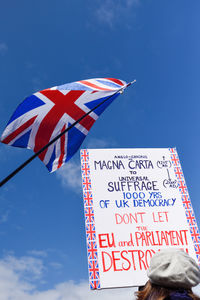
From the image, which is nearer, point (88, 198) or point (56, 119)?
point (56, 119)

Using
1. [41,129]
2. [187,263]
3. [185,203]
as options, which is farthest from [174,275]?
[185,203]

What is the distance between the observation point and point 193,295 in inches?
66.4

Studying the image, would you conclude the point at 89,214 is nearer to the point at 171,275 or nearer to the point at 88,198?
the point at 88,198

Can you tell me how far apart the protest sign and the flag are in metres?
3.64

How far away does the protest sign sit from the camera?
28.5 ft

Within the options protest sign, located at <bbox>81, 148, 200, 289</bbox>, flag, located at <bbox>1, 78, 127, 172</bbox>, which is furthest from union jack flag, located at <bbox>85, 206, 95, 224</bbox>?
flag, located at <bbox>1, 78, 127, 172</bbox>

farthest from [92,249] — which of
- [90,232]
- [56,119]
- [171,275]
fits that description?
[171,275]

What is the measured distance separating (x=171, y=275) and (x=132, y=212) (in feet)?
26.2

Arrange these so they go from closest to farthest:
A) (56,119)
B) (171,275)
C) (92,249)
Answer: (171,275) → (56,119) → (92,249)

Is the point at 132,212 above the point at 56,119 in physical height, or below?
above

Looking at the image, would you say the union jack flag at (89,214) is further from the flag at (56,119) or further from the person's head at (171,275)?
the person's head at (171,275)

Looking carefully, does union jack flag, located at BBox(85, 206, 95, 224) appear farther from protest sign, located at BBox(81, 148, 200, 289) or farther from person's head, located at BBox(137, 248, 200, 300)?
person's head, located at BBox(137, 248, 200, 300)

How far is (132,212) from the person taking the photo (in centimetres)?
952

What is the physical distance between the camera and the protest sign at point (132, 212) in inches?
341
